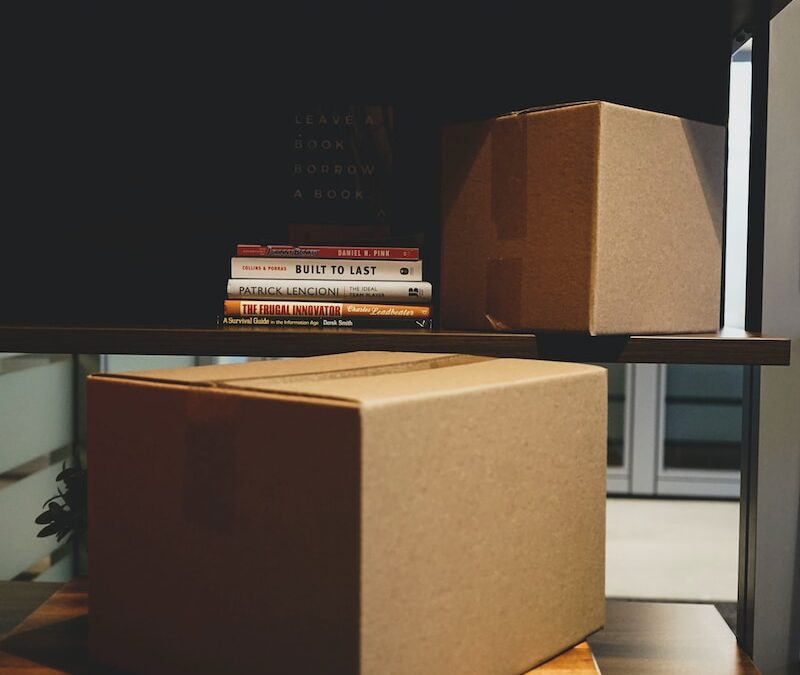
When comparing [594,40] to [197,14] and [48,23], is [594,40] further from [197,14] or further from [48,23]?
[48,23]

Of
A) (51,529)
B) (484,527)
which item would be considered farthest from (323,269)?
(51,529)

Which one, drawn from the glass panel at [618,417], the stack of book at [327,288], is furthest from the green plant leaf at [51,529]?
the glass panel at [618,417]

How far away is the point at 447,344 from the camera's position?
1010mm

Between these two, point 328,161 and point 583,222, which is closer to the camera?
point 583,222

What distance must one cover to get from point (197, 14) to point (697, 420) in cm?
354

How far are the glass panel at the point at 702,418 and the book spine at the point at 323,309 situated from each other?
3269 mm

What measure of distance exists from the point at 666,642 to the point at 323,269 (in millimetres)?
693

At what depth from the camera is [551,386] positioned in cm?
82

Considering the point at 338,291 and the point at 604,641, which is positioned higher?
the point at 338,291

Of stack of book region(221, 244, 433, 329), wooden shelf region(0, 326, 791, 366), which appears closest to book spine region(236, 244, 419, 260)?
stack of book region(221, 244, 433, 329)

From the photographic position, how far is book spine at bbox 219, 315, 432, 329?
1.08 meters

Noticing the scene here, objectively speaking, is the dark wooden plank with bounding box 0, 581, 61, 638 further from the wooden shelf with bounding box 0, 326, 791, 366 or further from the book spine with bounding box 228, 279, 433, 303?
the book spine with bounding box 228, 279, 433, 303

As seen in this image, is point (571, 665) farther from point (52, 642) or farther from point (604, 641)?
point (52, 642)

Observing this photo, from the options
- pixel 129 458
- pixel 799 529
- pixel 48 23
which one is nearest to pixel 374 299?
pixel 129 458
